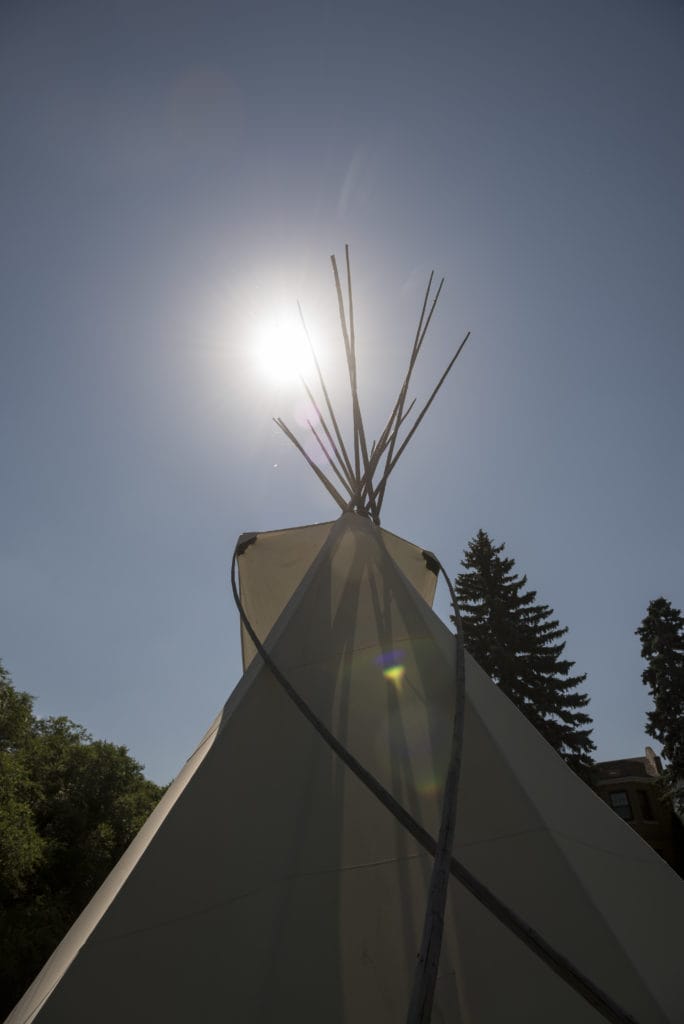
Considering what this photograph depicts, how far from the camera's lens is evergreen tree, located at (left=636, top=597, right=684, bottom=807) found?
12.5 metres

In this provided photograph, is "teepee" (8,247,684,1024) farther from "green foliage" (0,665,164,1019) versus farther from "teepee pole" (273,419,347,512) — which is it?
"green foliage" (0,665,164,1019)

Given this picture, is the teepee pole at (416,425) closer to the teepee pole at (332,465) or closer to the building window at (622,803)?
the teepee pole at (332,465)

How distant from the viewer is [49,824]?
10242mm

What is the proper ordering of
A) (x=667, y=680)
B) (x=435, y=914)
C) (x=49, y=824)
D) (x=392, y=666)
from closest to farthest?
1. (x=435, y=914)
2. (x=392, y=666)
3. (x=49, y=824)
4. (x=667, y=680)

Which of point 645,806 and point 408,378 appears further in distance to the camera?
point 645,806

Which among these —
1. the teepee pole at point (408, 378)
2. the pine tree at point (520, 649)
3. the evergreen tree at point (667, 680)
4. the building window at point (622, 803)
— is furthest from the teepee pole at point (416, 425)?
the building window at point (622, 803)

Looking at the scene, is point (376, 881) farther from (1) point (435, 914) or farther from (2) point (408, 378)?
(2) point (408, 378)

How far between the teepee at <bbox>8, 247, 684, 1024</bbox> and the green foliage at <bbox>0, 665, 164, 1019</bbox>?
7694 millimetres

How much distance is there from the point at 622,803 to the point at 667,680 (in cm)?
620

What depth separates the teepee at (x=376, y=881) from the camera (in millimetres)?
1508

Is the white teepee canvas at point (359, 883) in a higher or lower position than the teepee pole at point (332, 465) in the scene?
lower

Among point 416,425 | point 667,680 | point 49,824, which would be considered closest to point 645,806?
point 667,680

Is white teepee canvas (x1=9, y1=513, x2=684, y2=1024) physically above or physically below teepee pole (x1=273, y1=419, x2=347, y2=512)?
below

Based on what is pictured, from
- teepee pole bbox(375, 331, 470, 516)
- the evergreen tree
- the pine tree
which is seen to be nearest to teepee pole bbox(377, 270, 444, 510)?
teepee pole bbox(375, 331, 470, 516)
